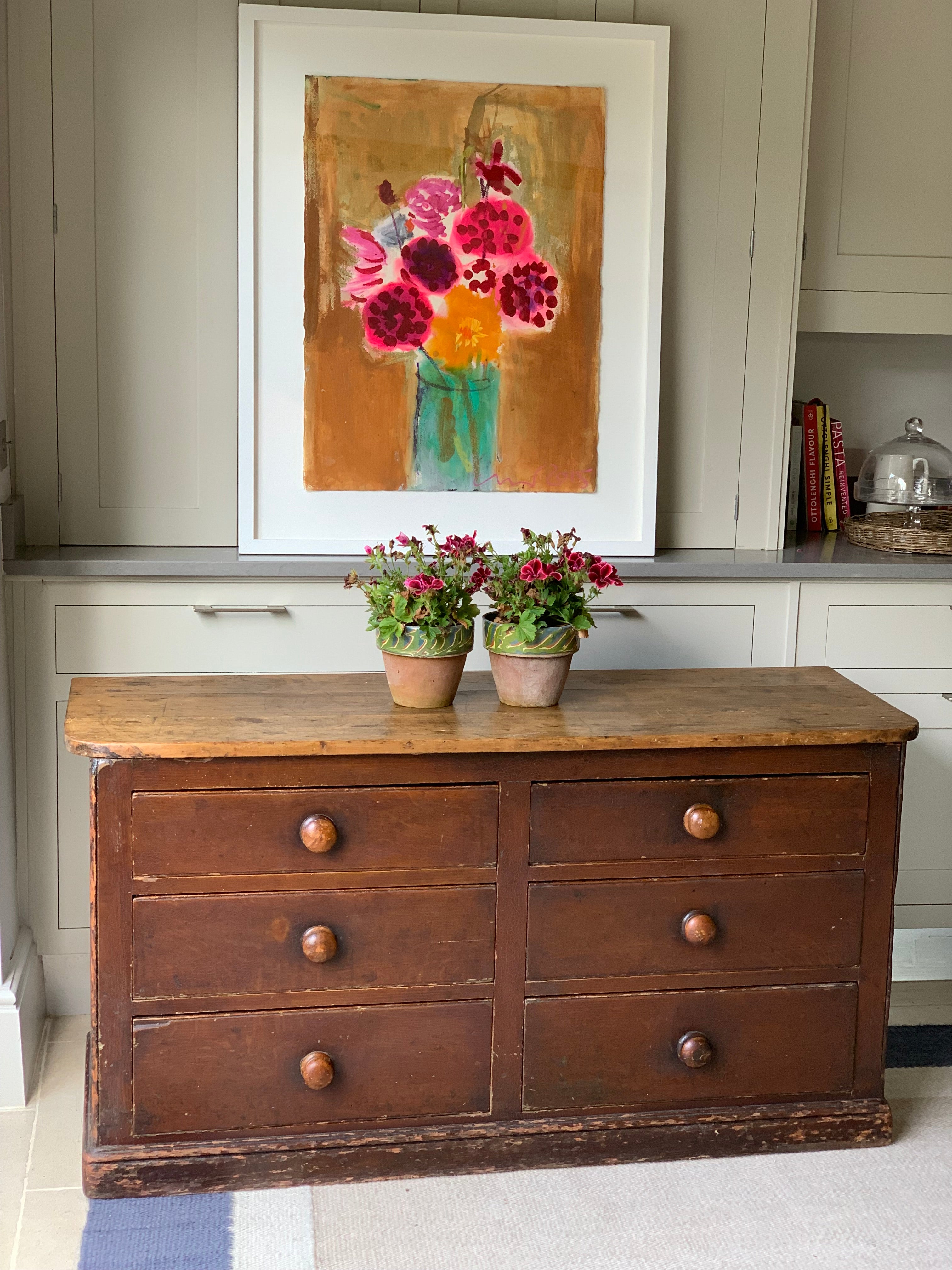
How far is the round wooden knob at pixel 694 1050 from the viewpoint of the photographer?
7.06ft

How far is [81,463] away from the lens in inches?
111

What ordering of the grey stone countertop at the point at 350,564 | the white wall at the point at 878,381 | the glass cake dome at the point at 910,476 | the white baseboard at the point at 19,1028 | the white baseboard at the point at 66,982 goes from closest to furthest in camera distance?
the white baseboard at the point at 19,1028
the grey stone countertop at the point at 350,564
the white baseboard at the point at 66,982
the glass cake dome at the point at 910,476
the white wall at the point at 878,381

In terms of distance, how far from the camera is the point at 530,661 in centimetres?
217

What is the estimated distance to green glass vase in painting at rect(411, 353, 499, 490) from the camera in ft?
9.27

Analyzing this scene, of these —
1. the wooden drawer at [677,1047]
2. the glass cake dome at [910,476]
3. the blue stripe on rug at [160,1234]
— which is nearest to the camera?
the blue stripe on rug at [160,1234]

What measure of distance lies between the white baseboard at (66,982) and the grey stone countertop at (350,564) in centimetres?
82

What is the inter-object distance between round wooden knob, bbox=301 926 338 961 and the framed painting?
1037 mm

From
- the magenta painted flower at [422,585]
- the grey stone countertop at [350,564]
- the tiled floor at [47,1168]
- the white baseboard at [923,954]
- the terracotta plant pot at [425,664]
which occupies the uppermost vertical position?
the magenta painted flower at [422,585]

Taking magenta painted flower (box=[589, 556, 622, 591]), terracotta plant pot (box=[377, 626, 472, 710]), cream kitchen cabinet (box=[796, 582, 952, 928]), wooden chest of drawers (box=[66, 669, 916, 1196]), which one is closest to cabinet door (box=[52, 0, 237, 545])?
wooden chest of drawers (box=[66, 669, 916, 1196])

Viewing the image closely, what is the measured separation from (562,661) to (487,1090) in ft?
2.39

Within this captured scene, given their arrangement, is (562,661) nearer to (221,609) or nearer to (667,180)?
(221,609)

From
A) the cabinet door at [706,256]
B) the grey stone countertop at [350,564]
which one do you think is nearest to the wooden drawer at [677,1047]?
the grey stone countertop at [350,564]

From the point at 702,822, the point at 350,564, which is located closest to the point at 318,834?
the point at 702,822

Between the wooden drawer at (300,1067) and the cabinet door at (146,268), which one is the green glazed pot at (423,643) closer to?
the wooden drawer at (300,1067)
